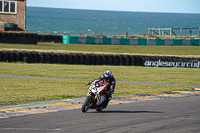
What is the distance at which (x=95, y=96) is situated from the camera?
1111 cm

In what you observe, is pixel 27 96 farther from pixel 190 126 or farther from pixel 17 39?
pixel 17 39

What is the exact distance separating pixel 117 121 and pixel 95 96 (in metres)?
1.57

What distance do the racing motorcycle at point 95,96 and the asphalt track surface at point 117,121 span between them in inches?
8.9

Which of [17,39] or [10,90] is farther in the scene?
[17,39]

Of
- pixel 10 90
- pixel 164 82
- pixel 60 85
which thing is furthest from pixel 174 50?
pixel 10 90

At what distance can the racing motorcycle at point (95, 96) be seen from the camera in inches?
432

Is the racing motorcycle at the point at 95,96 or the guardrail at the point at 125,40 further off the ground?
the guardrail at the point at 125,40

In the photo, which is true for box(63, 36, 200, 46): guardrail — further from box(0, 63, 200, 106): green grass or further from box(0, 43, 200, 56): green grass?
box(0, 63, 200, 106): green grass

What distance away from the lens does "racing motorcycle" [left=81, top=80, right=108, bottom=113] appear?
36.0 feet

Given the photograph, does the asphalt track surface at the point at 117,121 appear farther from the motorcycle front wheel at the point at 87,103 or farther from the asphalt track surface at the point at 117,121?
the motorcycle front wheel at the point at 87,103

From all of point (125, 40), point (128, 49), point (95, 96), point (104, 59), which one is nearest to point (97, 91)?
point (95, 96)

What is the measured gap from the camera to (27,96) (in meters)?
14.6

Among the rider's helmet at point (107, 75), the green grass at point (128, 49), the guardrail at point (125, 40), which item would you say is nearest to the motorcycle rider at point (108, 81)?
the rider's helmet at point (107, 75)

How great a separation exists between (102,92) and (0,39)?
31.2m
